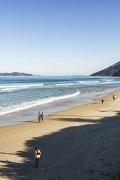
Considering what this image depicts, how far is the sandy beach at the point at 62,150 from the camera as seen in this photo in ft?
58.0

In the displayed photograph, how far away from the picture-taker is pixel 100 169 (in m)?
18.0

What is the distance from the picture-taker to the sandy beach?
17.7 metres

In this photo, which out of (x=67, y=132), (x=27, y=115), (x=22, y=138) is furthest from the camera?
(x=27, y=115)

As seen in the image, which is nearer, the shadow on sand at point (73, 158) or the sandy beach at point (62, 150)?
the shadow on sand at point (73, 158)

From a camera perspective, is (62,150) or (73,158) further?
(62,150)

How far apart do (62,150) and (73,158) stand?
210 cm

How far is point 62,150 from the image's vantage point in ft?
73.1

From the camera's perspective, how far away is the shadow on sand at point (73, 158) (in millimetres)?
17438

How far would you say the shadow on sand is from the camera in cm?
1744

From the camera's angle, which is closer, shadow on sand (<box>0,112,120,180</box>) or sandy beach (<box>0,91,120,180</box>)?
shadow on sand (<box>0,112,120,180</box>)

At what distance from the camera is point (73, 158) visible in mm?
20281

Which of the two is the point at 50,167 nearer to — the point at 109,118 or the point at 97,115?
the point at 109,118

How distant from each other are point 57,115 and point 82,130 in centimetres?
1063

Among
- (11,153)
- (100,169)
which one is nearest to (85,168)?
(100,169)
